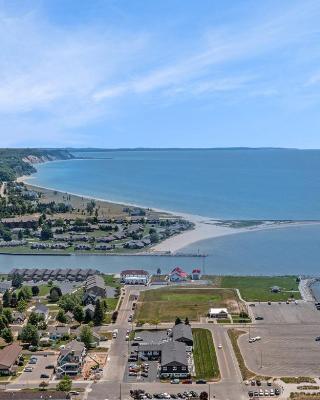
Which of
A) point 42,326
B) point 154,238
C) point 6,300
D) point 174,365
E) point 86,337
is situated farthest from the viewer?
point 154,238

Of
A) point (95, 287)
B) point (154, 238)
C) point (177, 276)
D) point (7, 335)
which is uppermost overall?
point (154, 238)

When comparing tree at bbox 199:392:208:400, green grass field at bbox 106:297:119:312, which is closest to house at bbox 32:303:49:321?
green grass field at bbox 106:297:119:312

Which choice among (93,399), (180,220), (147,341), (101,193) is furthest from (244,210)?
(93,399)

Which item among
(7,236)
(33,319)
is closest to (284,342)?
(33,319)

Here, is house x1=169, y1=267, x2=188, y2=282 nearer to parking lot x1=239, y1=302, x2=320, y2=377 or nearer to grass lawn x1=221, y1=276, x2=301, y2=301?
grass lawn x1=221, y1=276, x2=301, y2=301

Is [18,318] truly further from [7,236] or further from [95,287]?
[7,236]

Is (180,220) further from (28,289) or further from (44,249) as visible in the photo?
(28,289)

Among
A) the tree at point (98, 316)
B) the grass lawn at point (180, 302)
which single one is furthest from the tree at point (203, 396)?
the tree at point (98, 316)
